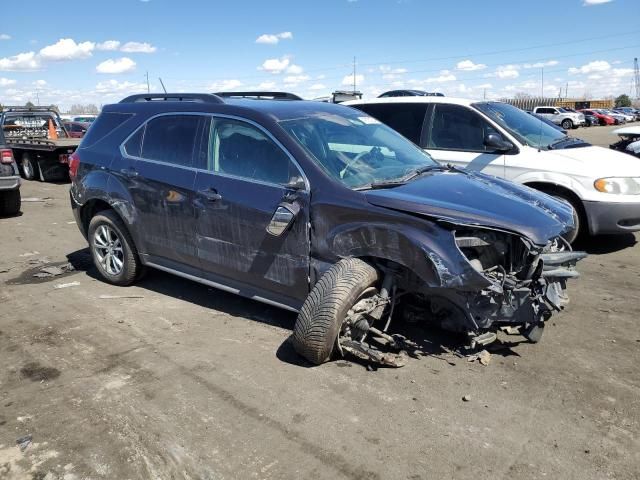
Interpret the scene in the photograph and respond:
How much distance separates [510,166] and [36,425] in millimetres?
5606

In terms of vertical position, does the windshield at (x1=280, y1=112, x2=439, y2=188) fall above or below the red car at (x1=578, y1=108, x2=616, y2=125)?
above

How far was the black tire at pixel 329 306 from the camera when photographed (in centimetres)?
356

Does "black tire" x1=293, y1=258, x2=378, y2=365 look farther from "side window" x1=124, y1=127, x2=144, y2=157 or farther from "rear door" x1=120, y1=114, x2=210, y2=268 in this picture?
"side window" x1=124, y1=127, x2=144, y2=157

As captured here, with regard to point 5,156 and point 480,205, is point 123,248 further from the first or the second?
point 5,156

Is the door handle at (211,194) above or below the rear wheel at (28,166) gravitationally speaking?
above

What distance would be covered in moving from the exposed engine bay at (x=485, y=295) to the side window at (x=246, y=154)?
1.15 metres

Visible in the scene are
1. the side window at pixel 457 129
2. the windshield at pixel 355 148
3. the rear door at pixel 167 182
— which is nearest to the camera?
the windshield at pixel 355 148

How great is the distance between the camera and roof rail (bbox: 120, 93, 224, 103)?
477 cm

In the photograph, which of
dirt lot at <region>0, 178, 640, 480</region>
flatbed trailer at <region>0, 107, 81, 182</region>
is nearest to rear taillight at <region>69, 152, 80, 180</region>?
dirt lot at <region>0, 178, 640, 480</region>

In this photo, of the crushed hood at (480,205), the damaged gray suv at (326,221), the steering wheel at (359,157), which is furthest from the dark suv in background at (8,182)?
the crushed hood at (480,205)

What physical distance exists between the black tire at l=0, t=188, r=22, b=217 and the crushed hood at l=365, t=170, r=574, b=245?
8.19 m

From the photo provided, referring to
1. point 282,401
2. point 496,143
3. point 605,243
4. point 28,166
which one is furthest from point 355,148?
point 28,166

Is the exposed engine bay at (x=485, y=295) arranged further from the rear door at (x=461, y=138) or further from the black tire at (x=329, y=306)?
the rear door at (x=461, y=138)

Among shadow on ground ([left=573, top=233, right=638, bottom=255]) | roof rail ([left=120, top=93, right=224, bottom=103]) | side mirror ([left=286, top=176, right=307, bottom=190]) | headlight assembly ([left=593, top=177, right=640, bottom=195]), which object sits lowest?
shadow on ground ([left=573, top=233, right=638, bottom=255])
